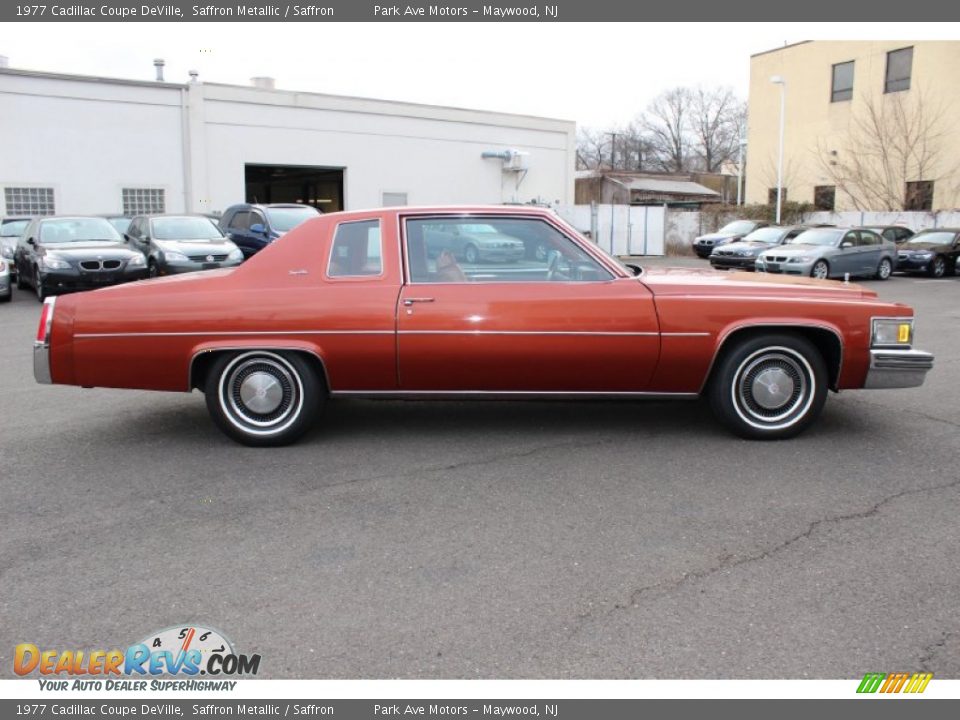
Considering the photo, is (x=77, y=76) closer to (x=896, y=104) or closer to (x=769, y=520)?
(x=769, y=520)

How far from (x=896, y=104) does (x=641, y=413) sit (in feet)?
104

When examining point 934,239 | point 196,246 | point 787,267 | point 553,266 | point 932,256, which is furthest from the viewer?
point 934,239

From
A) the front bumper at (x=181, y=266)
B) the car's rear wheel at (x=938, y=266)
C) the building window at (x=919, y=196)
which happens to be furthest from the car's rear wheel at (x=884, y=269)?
the front bumper at (x=181, y=266)

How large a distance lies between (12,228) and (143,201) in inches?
304

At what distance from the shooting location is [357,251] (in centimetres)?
550

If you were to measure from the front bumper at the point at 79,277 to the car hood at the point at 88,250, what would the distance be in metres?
0.26

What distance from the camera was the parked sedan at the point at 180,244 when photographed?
48.6 feet

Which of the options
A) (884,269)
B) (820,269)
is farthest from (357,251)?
(884,269)

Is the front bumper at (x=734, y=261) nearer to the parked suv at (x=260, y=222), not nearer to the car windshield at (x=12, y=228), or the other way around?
the parked suv at (x=260, y=222)

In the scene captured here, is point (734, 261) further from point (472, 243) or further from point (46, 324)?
point (46, 324)

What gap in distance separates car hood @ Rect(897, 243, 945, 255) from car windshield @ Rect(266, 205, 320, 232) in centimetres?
1489

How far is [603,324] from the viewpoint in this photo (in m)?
5.29

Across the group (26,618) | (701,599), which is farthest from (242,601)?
(701,599)

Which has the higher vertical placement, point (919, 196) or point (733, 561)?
point (919, 196)
